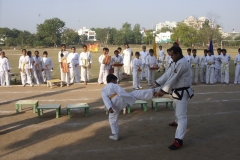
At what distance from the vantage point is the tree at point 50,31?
79.4m

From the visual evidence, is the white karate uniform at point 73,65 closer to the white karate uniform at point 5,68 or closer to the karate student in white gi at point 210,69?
the white karate uniform at point 5,68

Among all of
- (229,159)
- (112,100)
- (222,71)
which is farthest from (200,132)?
(222,71)

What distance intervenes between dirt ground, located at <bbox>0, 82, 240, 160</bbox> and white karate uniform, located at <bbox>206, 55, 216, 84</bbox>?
4.30 meters

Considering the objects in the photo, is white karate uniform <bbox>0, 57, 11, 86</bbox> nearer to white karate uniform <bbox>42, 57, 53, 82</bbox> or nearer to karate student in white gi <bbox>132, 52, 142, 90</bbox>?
white karate uniform <bbox>42, 57, 53, 82</bbox>

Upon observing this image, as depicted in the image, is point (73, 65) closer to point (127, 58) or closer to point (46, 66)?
point (46, 66)

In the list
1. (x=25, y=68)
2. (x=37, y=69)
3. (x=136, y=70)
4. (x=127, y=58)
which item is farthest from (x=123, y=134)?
(x=127, y=58)

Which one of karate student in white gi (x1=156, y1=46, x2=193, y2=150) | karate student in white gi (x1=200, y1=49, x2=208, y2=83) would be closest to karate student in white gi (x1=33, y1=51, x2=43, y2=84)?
karate student in white gi (x1=200, y1=49, x2=208, y2=83)

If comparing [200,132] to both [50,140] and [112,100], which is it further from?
[50,140]

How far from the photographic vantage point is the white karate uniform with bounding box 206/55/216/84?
14.5 meters

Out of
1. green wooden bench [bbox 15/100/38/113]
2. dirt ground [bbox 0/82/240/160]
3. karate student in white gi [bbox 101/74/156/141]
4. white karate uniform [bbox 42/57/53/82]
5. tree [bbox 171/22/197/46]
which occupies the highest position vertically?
tree [bbox 171/22/197/46]

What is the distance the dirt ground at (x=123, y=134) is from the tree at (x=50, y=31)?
72.1 meters

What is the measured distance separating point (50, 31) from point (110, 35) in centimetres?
2456

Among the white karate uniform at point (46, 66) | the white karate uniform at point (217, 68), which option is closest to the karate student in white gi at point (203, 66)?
the white karate uniform at point (217, 68)

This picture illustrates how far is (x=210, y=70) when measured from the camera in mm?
14531
